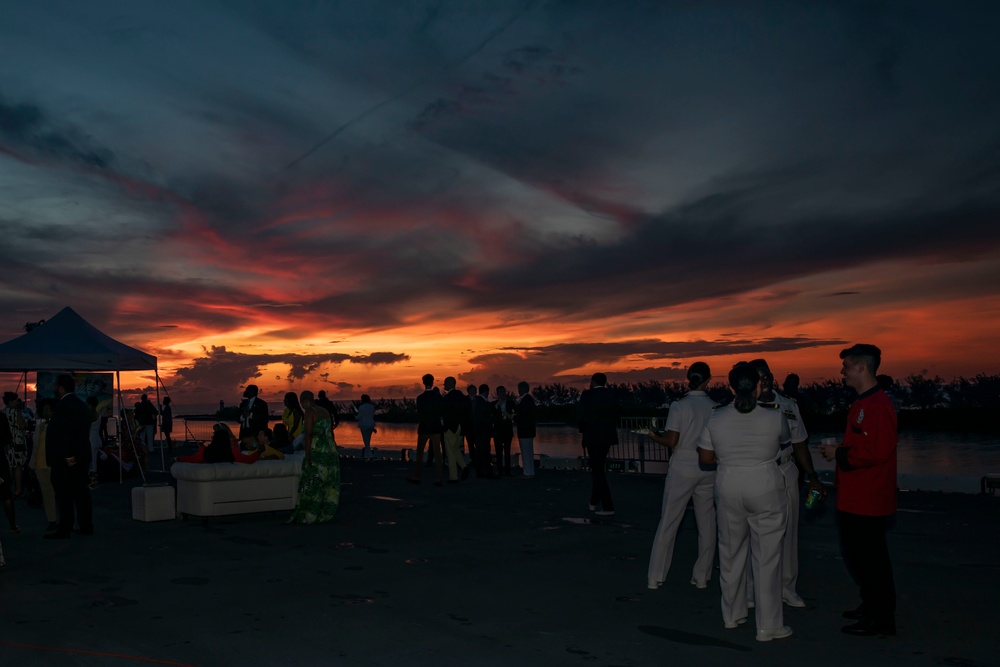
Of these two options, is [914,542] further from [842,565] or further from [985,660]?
[985,660]

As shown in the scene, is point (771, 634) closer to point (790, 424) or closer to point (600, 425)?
point (790, 424)

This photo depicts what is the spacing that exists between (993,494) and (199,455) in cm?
1199

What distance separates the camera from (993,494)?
13.1 metres

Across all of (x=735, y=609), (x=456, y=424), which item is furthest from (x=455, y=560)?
(x=456, y=424)

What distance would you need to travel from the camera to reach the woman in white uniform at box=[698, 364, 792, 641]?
5.54m

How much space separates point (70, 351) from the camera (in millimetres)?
17016

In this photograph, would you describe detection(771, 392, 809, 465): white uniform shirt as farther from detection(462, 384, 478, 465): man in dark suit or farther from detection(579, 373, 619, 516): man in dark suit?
detection(462, 384, 478, 465): man in dark suit

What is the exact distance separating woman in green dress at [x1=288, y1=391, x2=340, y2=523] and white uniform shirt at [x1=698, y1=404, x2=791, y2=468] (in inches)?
279

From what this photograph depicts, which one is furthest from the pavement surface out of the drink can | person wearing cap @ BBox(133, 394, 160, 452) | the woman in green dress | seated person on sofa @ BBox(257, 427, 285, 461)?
person wearing cap @ BBox(133, 394, 160, 452)

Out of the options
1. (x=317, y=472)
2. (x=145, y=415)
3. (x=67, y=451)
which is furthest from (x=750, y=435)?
(x=145, y=415)

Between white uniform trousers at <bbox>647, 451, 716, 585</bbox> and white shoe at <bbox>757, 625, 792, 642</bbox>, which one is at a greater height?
white uniform trousers at <bbox>647, 451, 716, 585</bbox>

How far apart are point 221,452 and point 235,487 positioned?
610 mm

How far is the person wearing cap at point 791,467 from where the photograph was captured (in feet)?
20.0

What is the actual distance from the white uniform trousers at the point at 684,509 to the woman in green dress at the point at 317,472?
561cm
